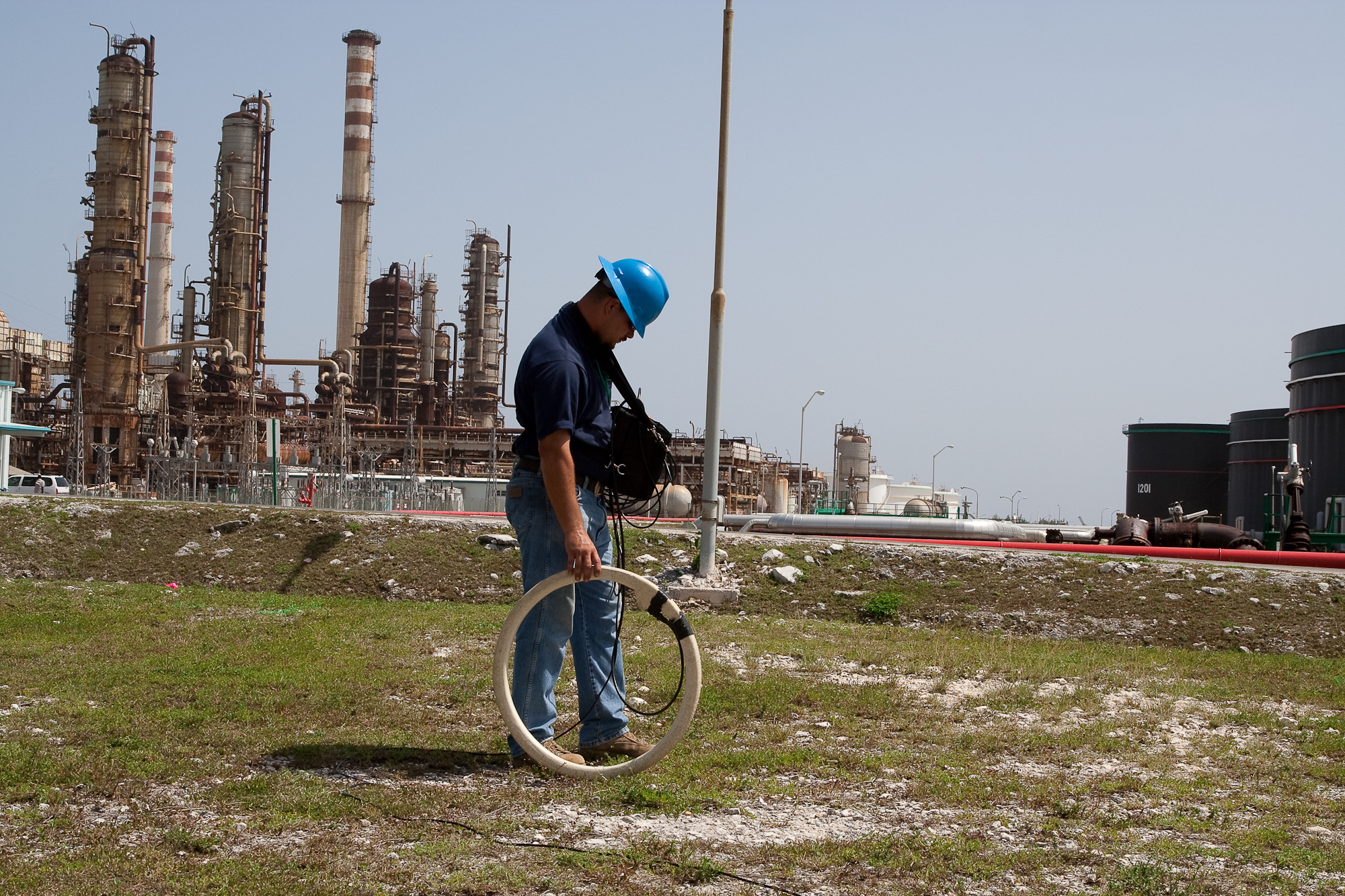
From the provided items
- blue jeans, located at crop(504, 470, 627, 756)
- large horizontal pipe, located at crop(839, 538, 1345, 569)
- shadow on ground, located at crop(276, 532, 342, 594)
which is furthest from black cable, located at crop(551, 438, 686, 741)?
large horizontal pipe, located at crop(839, 538, 1345, 569)

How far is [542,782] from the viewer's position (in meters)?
4.25

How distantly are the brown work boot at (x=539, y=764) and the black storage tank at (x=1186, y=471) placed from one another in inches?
2262

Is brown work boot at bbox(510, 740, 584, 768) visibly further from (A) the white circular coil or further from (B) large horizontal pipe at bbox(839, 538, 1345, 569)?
(B) large horizontal pipe at bbox(839, 538, 1345, 569)

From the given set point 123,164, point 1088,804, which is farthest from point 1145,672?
point 123,164

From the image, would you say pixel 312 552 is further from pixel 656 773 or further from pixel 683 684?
pixel 656 773

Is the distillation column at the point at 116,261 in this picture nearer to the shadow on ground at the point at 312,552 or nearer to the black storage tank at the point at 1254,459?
the shadow on ground at the point at 312,552

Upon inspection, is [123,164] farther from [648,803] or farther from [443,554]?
[648,803]

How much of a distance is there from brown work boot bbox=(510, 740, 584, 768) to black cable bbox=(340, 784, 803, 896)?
0.72 meters

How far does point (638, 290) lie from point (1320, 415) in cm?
3553

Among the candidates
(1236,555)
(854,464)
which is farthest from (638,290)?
(854,464)

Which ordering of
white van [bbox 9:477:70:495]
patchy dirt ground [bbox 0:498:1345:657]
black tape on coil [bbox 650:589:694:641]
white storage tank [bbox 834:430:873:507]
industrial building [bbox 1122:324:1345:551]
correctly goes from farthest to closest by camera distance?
white storage tank [bbox 834:430:873:507] < white van [bbox 9:477:70:495] < industrial building [bbox 1122:324:1345:551] < patchy dirt ground [bbox 0:498:1345:657] < black tape on coil [bbox 650:589:694:641]

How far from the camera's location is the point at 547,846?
3.38 metres

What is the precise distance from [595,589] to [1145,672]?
442 cm

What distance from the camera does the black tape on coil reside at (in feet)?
15.0
